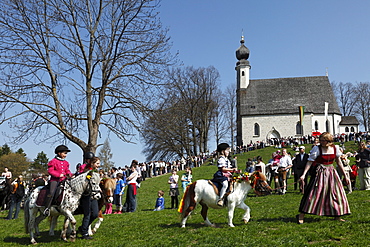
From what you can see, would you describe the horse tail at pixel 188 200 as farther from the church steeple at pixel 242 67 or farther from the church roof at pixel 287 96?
the church steeple at pixel 242 67

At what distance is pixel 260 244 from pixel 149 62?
11.2 m

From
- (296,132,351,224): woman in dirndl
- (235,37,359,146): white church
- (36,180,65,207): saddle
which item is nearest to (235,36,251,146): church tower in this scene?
(235,37,359,146): white church

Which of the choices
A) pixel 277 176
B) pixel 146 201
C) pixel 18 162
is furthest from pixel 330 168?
pixel 18 162

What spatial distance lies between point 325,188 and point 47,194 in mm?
6404

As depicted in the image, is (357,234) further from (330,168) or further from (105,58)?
(105,58)

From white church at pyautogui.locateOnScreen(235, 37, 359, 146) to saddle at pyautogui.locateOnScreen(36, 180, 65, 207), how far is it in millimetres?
64119

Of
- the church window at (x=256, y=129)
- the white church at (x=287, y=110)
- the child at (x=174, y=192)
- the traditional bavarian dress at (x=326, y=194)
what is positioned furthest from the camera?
the church window at (x=256, y=129)

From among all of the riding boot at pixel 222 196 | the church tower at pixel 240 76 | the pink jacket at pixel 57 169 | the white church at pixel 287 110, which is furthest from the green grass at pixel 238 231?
the church tower at pixel 240 76

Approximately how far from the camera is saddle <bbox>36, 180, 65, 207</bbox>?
28.8 feet

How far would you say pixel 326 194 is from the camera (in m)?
8.30

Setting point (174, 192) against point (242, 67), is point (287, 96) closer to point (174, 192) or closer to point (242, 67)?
point (242, 67)

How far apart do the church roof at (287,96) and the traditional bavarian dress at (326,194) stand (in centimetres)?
6392

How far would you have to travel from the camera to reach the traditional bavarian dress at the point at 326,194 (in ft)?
27.2

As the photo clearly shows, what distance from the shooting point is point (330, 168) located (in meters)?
8.48
